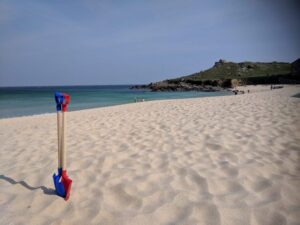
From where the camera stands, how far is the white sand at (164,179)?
87.5 inches

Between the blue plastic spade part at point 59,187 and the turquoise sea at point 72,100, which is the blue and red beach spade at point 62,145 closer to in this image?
the blue plastic spade part at point 59,187

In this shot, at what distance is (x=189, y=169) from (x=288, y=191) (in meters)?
1.28

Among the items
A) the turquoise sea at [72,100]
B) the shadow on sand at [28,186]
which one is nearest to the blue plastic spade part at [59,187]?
the shadow on sand at [28,186]

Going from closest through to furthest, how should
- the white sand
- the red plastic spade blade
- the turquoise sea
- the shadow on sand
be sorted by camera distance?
the white sand, the red plastic spade blade, the shadow on sand, the turquoise sea

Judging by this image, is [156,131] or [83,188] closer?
[83,188]

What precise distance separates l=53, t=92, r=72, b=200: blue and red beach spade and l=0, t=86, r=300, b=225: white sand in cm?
12

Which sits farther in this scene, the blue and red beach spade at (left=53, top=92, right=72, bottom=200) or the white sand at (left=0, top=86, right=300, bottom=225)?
the blue and red beach spade at (left=53, top=92, right=72, bottom=200)

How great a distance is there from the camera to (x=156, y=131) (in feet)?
18.4

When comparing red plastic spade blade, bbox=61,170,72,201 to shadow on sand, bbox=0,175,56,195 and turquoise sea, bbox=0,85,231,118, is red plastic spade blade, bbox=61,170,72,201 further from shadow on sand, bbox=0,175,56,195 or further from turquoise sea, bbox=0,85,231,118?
turquoise sea, bbox=0,85,231,118

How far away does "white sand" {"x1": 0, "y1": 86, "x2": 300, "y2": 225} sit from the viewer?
2223mm

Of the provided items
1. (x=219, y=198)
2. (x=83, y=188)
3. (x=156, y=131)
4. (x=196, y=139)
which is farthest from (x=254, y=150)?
(x=83, y=188)

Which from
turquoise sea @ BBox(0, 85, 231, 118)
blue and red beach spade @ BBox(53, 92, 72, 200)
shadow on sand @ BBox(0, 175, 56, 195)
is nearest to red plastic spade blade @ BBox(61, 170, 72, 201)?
blue and red beach spade @ BBox(53, 92, 72, 200)

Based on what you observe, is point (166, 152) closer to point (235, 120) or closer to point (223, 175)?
point (223, 175)

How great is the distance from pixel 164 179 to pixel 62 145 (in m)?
1.47
